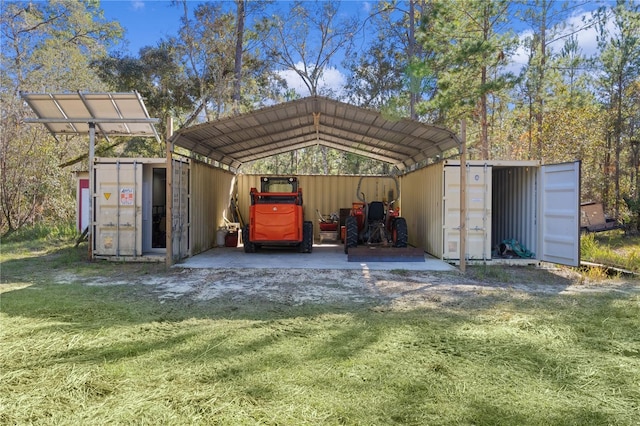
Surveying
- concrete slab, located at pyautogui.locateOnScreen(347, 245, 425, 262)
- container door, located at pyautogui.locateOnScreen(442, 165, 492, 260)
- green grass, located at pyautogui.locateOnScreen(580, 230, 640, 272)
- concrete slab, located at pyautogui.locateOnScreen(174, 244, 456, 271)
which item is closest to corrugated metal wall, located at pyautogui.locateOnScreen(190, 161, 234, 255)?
concrete slab, located at pyautogui.locateOnScreen(174, 244, 456, 271)

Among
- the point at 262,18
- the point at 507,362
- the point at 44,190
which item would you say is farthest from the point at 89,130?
the point at 262,18

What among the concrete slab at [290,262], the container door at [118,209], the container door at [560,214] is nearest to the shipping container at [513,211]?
the container door at [560,214]

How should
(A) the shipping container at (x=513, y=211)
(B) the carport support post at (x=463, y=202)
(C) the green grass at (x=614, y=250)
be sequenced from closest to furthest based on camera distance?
(B) the carport support post at (x=463, y=202)
(A) the shipping container at (x=513, y=211)
(C) the green grass at (x=614, y=250)

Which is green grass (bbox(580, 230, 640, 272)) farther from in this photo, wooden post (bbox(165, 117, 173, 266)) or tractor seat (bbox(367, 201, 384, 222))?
wooden post (bbox(165, 117, 173, 266))

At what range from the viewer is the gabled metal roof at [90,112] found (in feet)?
26.2

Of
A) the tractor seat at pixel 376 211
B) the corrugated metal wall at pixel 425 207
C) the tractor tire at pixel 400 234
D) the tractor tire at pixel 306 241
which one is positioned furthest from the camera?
the tractor tire at pixel 306 241

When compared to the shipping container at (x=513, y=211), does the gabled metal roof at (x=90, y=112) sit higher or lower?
higher

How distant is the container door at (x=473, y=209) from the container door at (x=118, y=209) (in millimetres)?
6383

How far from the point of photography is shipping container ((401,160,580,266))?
7.88 metres

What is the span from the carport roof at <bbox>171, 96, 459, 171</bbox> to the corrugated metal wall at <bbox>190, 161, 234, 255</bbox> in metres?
0.47

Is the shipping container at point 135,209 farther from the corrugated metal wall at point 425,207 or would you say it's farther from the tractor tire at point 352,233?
the corrugated metal wall at point 425,207

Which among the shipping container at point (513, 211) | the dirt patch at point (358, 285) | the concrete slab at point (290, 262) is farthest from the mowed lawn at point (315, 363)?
the shipping container at point (513, 211)

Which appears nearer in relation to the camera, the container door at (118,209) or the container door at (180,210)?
the container door at (180,210)

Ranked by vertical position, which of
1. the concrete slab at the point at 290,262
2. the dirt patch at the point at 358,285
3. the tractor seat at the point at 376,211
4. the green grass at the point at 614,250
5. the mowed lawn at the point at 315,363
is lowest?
the mowed lawn at the point at 315,363
